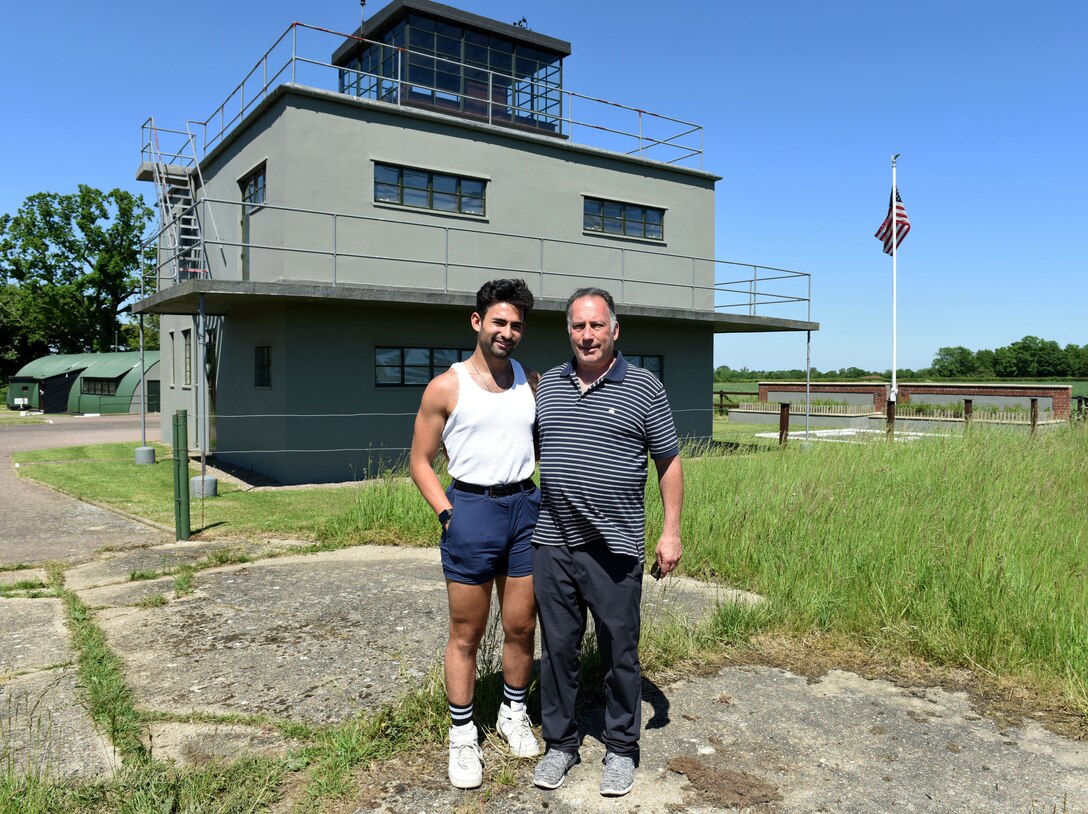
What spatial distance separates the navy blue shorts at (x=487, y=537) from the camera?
3.24m

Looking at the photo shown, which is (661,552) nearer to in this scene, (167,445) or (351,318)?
(351,318)

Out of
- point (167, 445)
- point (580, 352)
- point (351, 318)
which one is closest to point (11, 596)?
point (580, 352)

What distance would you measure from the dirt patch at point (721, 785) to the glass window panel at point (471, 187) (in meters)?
13.7

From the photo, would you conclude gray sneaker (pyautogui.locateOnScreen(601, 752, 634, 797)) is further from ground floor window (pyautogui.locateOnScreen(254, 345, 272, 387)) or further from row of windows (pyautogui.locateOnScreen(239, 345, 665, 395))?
ground floor window (pyautogui.locateOnScreen(254, 345, 272, 387))

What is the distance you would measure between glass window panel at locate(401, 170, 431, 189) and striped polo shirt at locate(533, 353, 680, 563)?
1267cm

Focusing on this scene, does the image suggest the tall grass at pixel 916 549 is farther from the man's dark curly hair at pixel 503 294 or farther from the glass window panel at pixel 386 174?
the glass window panel at pixel 386 174

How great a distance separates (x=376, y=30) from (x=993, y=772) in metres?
18.2

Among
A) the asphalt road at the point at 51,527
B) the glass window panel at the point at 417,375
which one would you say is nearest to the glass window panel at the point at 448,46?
the glass window panel at the point at 417,375

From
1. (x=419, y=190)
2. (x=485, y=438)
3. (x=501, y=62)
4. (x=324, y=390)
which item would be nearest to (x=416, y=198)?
(x=419, y=190)

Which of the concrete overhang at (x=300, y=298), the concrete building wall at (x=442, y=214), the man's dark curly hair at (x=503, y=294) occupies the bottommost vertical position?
the man's dark curly hair at (x=503, y=294)

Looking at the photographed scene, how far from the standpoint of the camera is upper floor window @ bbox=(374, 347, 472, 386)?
48.6ft

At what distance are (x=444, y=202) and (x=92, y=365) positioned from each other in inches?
975

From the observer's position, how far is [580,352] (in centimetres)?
328

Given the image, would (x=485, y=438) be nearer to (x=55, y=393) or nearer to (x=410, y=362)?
(x=410, y=362)
